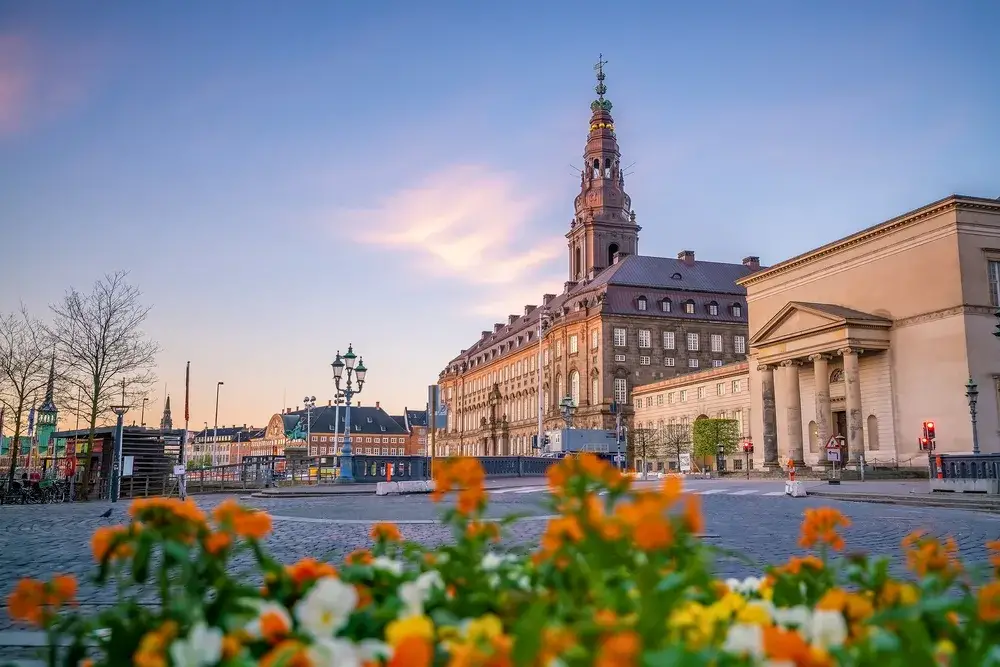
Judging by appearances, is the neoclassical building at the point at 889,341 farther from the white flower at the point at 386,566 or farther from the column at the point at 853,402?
the white flower at the point at 386,566

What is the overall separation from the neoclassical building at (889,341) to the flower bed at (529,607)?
4432 centimetres

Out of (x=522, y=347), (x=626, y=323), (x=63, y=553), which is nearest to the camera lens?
(x=63, y=553)

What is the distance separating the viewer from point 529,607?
200cm

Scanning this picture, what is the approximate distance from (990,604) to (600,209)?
10299 centimetres

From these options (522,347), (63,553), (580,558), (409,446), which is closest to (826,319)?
(63,553)

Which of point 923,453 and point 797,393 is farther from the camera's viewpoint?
Answer: point 797,393

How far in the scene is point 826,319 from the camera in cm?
4678

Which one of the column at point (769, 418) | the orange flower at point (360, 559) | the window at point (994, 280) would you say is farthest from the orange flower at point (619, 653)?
the column at point (769, 418)

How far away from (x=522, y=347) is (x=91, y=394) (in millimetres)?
73570

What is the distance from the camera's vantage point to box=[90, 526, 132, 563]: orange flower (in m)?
2.15

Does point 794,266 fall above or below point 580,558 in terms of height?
above

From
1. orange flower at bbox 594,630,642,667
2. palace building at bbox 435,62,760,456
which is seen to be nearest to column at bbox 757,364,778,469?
palace building at bbox 435,62,760,456

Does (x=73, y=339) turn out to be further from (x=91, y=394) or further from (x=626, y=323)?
(x=626, y=323)

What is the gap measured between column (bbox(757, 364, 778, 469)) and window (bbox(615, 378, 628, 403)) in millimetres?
33394
